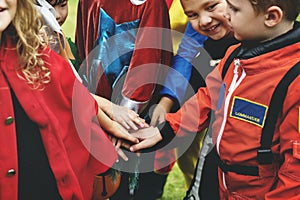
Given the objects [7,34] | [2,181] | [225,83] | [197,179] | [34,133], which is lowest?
[197,179]

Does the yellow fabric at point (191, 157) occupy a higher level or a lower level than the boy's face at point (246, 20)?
lower

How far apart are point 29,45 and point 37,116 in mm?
212

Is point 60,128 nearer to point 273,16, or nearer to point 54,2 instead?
point 54,2

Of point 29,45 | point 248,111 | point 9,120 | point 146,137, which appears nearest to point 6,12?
point 29,45

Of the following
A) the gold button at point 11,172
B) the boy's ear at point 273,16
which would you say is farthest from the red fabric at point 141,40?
the gold button at point 11,172

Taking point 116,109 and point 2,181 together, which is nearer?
point 2,181

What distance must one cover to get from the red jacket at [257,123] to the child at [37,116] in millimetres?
450

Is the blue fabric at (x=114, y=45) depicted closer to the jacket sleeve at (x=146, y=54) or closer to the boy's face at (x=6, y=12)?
the jacket sleeve at (x=146, y=54)

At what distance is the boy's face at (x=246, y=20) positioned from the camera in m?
1.78

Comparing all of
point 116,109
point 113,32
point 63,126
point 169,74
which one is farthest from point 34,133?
point 169,74

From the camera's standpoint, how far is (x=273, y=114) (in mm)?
1735

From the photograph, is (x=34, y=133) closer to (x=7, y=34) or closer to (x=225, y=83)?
(x=7, y=34)

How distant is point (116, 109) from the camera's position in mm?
2055

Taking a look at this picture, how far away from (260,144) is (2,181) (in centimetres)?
80
